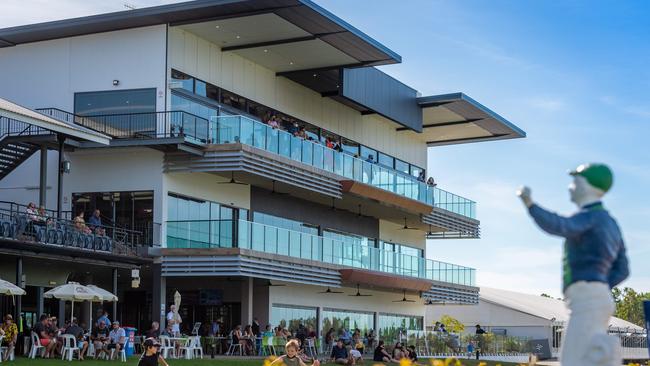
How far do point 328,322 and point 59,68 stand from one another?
17.4 m

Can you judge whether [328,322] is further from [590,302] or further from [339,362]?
[590,302]

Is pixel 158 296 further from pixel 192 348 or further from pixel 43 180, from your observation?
pixel 43 180

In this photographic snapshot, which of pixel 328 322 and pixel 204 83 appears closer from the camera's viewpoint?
pixel 204 83

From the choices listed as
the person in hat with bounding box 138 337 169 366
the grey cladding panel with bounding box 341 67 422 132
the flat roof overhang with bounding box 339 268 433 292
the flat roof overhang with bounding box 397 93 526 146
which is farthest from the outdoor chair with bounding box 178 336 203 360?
the flat roof overhang with bounding box 397 93 526 146

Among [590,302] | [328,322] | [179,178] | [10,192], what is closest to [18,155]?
[10,192]

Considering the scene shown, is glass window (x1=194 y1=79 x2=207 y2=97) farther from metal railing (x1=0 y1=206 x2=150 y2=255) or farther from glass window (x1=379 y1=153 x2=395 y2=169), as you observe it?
glass window (x1=379 y1=153 x2=395 y2=169)

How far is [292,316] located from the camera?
165 ft

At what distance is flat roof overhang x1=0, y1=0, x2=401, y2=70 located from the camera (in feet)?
135

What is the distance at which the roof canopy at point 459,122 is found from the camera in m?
57.4

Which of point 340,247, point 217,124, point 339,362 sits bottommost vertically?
point 339,362

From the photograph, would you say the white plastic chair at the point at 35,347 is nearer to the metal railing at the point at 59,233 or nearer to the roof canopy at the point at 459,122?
the metal railing at the point at 59,233

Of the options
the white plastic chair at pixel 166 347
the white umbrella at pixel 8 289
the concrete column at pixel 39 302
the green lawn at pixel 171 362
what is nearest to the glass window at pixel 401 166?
the green lawn at pixel 171 362

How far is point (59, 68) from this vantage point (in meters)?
44.3

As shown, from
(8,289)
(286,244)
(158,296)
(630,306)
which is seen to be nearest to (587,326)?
(8,289)
